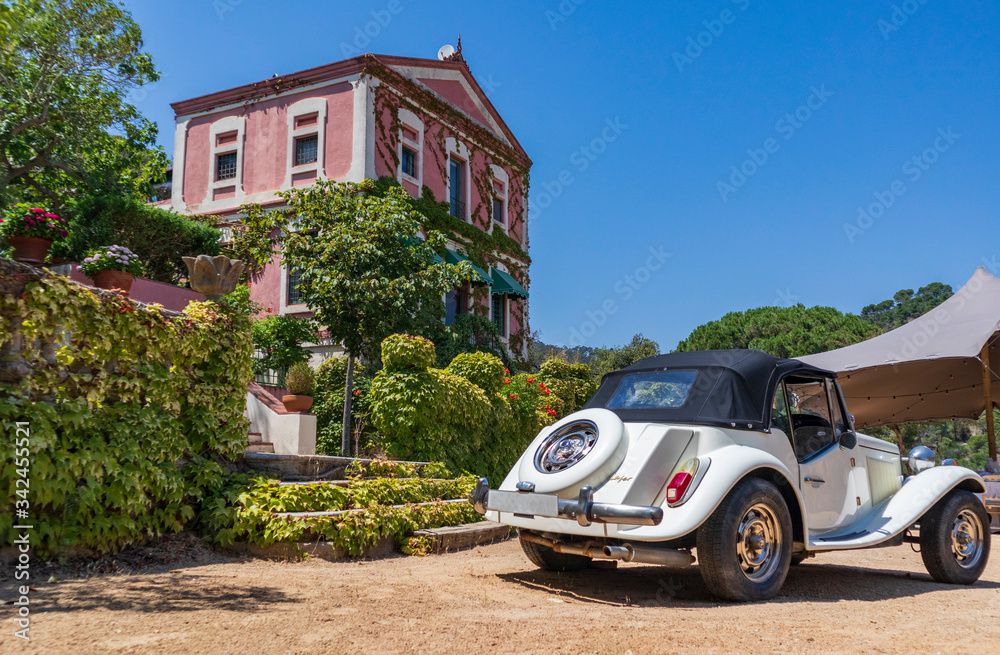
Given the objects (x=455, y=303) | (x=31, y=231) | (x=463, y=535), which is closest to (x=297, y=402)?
(x=463, y=535)

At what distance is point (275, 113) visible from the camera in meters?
18.9

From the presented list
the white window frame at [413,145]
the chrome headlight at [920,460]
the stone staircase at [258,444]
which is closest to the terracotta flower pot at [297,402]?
the stone staircase at [258,444]

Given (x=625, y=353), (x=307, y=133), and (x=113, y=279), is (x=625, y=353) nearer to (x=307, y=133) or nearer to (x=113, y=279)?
(x=307, y=133)

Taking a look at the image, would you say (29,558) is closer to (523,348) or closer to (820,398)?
(820,398)

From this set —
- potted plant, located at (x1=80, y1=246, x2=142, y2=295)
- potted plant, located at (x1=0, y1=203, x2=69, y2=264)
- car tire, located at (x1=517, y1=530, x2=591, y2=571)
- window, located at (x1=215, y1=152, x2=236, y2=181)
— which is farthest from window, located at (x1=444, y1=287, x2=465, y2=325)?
car tire, located at (x1=517, y1=530, x2=591, y2=571)

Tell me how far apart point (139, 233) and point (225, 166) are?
18.8 feet

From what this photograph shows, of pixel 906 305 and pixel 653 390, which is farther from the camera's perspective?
pixel 906 305

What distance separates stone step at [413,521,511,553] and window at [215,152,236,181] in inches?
599

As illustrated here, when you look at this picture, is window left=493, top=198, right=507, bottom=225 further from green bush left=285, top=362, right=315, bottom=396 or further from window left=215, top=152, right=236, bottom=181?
green bush left=285, top=362, right=315, bottom=396

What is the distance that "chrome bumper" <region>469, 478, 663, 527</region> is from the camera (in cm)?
416

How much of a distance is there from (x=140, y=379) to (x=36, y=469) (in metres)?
1.16

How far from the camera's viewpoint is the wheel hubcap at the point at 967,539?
5777mm

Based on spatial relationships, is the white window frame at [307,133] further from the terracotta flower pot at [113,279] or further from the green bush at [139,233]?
the terracotta flower pot at [113,279]

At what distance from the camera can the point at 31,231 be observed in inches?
424
